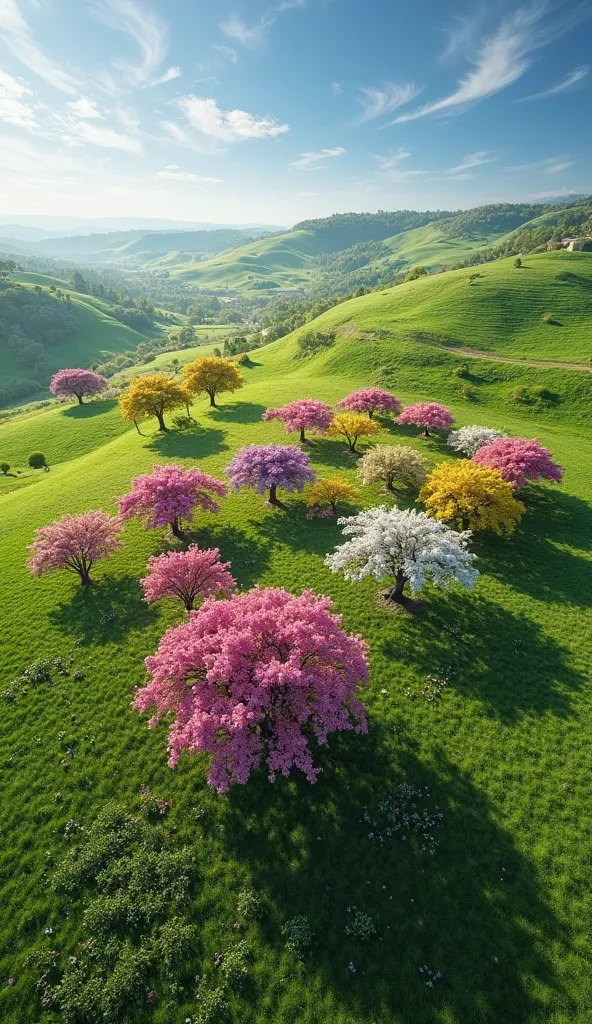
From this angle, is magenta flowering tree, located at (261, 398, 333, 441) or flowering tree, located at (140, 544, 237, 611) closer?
flowering tree, located at (140, 544, 237, 611)

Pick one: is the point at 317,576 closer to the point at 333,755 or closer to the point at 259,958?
the point at 333,755

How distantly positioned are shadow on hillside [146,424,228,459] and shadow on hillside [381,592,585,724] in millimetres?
37844

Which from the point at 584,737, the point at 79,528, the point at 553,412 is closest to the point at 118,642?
the point at 79,528

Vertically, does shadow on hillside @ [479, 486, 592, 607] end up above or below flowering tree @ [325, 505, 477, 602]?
below

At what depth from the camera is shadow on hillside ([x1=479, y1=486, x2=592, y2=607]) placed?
106 ft

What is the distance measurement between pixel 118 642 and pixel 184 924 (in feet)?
52.2

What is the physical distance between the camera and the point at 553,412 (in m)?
71.8

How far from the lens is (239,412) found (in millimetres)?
72938

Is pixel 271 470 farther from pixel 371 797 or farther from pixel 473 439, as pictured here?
pixel 473 439

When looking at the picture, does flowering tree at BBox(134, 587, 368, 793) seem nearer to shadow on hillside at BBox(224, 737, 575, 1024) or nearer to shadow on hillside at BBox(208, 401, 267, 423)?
shadow on hillside at BBox(224, 737, 575, 1024)

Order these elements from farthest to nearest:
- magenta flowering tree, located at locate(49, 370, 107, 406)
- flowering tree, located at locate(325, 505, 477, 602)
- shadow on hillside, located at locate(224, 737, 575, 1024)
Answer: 1. magenta flowering tree, located at locate(49, 370, 107, 406)
2. flowering tree, located at locate(325, 505, 477, 602)
3. shadow on hillside, located at locate(224, 737, 575, 1024)

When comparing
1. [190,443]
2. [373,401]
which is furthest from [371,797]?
[373,401]

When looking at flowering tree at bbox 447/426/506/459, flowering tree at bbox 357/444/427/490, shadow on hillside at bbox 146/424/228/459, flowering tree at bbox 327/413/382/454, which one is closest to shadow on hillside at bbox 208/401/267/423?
shadow on hillside at bbox 146/424/228/459

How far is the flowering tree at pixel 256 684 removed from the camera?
1638 centimetres
